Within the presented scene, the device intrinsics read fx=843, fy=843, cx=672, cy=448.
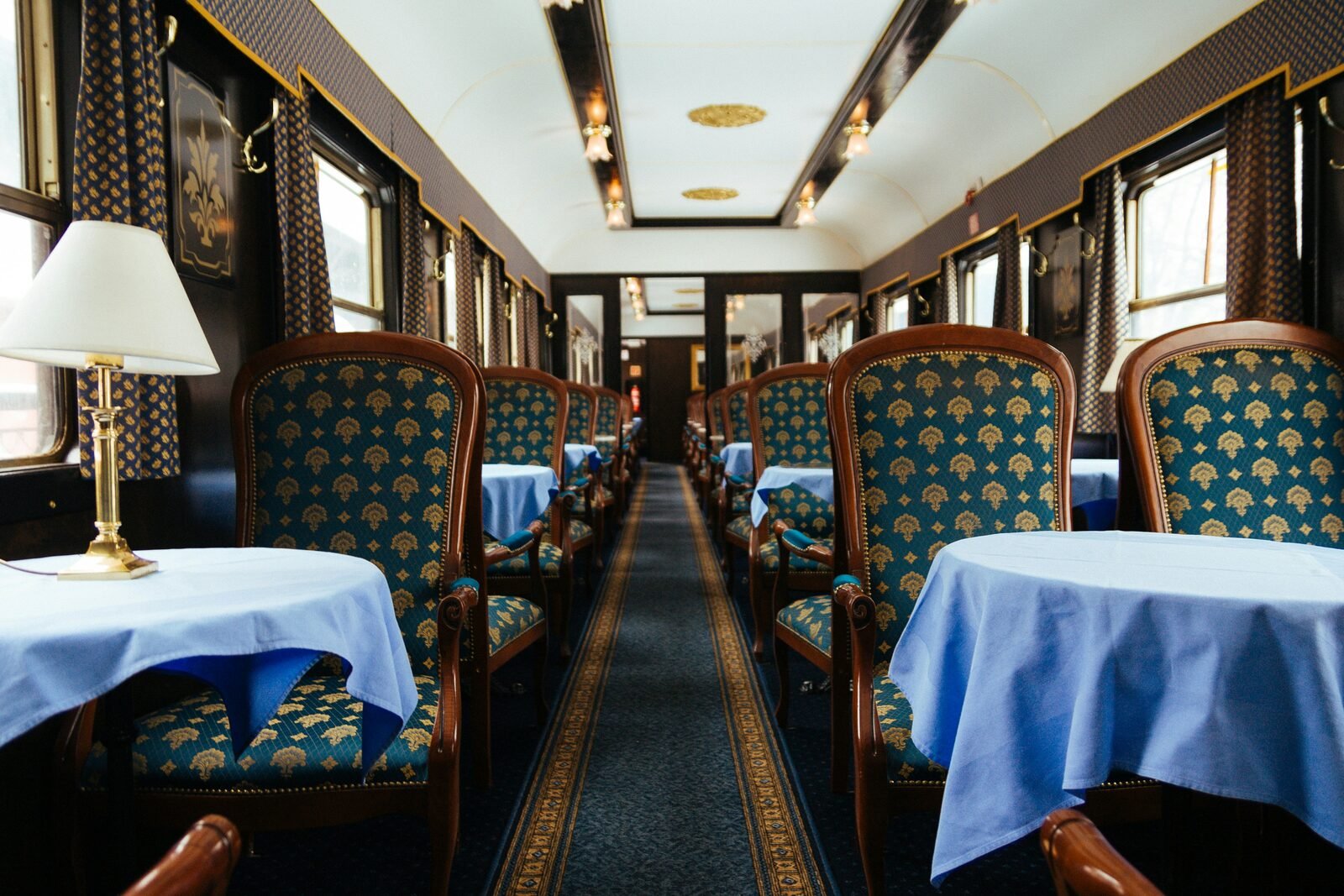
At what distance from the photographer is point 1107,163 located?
518cm

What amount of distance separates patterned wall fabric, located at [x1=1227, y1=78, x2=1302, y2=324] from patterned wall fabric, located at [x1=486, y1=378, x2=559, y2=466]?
3190 mm

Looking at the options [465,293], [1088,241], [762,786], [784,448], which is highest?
[1088,241]

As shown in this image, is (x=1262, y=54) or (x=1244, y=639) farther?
(x=1262, y=54)

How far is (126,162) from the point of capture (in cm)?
219

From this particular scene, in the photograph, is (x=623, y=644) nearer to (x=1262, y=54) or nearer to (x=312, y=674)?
(x=312, y=674)

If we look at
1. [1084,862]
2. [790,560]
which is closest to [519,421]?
[790,560]

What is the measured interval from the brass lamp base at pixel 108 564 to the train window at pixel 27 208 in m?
0.90

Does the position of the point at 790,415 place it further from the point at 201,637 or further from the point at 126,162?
the point at 201,637

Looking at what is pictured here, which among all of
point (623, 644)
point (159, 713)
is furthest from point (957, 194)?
point (159, 713)

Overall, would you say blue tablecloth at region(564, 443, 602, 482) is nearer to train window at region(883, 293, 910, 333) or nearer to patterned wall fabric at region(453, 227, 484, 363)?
patterned wall fabric at region(453, 227, 484, 363)

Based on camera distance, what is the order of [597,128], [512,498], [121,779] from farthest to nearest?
1. [597,128]
2. [512,498]
3. [121,779]

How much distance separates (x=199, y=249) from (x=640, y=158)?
6.40 meters

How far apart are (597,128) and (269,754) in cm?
536

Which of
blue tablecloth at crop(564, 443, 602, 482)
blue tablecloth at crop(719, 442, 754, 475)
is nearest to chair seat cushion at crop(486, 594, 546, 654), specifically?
blue tablecloth at crop(564, 443, 602, 482)
